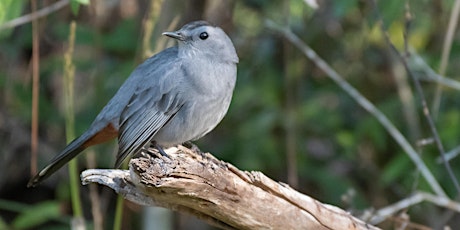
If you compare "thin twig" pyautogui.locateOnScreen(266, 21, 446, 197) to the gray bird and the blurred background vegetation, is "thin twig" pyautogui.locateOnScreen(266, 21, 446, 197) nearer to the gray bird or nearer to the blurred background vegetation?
the blurred background vegetation

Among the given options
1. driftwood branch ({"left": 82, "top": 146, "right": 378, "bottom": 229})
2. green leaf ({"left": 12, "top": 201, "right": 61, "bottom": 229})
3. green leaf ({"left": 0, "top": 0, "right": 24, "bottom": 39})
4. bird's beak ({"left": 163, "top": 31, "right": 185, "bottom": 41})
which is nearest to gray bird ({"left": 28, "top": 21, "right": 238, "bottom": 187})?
bird's beak ({"left": 163, "top": 31, "right": 185, "bottom": 41})

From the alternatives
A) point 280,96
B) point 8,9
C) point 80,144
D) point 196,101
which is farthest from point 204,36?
point 280,96

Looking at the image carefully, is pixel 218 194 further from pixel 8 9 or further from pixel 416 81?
pixel 416 81

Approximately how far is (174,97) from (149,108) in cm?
14

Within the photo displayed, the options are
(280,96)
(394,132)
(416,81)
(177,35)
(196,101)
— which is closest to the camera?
(196,101)

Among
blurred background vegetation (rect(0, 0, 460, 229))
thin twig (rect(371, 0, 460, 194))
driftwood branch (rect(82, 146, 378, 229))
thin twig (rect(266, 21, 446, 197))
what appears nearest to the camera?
driftwood branch (rect(82, 146, 378, 229))

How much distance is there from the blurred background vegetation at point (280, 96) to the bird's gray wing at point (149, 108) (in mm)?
1119

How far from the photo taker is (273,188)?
343 cm

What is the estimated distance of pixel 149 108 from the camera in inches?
165

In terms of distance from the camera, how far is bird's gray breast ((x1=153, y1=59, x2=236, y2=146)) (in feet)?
13.6

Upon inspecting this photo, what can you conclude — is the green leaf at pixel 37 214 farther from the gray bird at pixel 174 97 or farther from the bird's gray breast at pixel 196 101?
the bird's gray breast at pixel 196 101

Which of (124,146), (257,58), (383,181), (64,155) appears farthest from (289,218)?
(257,58)

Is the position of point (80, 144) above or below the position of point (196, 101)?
below

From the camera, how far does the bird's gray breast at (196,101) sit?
4141mm
